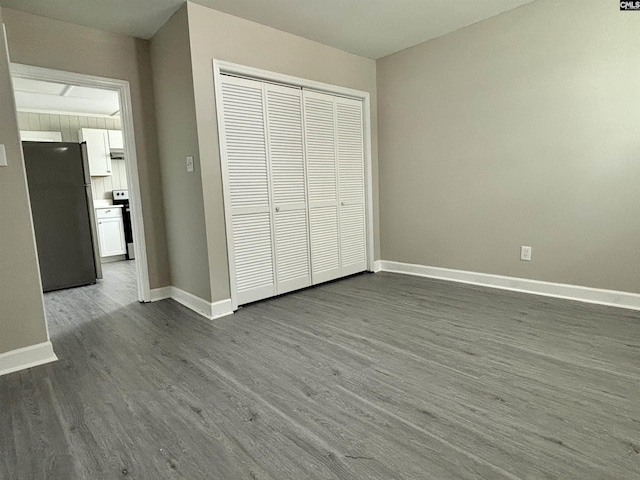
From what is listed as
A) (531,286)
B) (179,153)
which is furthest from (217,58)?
(531,286)

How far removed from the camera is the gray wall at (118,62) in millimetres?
2730

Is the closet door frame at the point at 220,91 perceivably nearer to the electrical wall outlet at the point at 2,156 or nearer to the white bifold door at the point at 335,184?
the white bifold door at the point at 335,184

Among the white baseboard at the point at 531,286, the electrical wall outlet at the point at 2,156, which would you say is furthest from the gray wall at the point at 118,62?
the white baseboard at the point at 531,286

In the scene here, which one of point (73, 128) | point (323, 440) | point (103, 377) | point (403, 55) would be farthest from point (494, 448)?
point (73, 128)

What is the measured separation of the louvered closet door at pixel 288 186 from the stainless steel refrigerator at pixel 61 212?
2.45m

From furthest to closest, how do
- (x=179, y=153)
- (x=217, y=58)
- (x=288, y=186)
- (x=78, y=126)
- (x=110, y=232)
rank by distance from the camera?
(x=78, y=126), (x=110, y=232), (x=288, y=186), (x=179, y=153), (x=217, y=58)

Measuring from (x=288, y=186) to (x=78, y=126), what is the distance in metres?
4.81

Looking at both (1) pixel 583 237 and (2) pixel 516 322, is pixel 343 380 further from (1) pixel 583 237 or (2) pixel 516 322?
(1) pixel 583 237

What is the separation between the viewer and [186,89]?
2850mm

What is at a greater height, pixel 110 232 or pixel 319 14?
pixel 319 14

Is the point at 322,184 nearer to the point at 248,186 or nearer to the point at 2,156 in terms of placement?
the point at 248,186

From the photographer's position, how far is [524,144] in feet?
10.3

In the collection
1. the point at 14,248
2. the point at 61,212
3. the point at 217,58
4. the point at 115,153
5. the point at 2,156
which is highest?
the point at 217,58

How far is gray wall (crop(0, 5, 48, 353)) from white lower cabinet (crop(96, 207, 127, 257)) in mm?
3964
